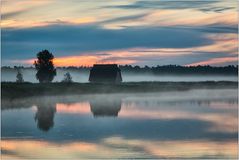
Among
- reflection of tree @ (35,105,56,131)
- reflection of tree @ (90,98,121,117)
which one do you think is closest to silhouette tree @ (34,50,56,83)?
reflection of tree @ (90,98,121,117)

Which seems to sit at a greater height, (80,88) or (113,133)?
(80,88)

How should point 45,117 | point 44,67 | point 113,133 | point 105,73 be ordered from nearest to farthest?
point 113,133, point 45,117, point 44,67, point 105,73

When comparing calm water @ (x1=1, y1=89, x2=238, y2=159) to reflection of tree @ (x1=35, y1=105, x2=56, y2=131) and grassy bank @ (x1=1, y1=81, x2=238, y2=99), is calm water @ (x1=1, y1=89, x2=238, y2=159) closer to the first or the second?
reflection of tree @ (x1=35, y1=105, x2=56, y2=131)

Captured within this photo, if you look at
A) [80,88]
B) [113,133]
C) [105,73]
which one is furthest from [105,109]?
[105,73]

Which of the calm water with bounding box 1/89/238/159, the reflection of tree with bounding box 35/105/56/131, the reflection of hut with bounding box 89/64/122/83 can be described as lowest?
the calm water with bounding box 1/89/238/159

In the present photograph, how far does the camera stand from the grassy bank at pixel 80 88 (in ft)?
164

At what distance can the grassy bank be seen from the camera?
164ft

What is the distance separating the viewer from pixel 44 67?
2997 inches

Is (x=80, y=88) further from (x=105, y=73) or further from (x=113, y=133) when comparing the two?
(x=113, y=133)

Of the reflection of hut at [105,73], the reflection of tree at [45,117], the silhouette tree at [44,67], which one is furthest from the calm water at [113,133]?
the reflection of hut at [105,73]

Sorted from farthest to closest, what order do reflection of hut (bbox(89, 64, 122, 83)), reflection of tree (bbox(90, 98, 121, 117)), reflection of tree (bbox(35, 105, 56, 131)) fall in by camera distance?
1. reflection of hut (bbox(89, 64, 122, 83))
2. reflection of tree (bbox(90, 98, 121, 117))
3. reflection of tree (bbox(35, 105, 56, 131))

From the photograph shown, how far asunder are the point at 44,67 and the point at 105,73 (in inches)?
537

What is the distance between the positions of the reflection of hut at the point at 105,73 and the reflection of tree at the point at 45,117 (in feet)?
131

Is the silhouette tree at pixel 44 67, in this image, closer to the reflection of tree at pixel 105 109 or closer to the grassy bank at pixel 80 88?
the grassy bank at pixel 80 88
